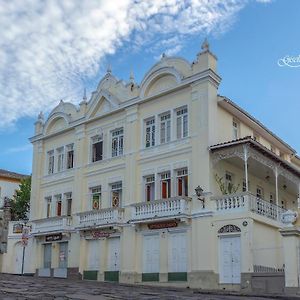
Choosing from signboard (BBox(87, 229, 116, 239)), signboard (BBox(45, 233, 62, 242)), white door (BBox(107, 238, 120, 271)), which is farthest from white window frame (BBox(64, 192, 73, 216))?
white door (BBox(107, 238, 120, 271))

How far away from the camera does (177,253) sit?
26.3m

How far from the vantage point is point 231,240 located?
24.3 metres

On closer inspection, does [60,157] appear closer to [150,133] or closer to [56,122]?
[56,122]

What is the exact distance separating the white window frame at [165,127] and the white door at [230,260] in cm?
673

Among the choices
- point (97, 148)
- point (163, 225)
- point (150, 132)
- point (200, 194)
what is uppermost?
point (150, 132)

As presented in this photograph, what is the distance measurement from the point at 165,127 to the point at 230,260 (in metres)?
8.48

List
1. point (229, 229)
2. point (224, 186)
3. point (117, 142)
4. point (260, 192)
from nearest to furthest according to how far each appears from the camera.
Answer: point (229, 229) → point (224, 186) → point (260, 192) → point (117, 142)

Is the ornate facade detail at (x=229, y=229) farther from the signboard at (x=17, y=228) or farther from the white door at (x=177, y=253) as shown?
the signboard at (x=17, y=228)

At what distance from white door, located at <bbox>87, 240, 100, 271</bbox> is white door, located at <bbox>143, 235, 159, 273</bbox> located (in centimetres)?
383

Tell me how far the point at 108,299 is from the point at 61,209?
1912 centimetres

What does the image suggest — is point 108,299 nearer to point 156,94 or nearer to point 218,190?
point 218,190

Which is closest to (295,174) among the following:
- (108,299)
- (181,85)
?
(181,85)

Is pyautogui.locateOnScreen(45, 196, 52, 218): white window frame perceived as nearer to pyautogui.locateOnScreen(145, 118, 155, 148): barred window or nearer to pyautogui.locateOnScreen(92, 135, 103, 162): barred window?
pyautogui.locateOnScreen(92, 135, 103, 162): barred window

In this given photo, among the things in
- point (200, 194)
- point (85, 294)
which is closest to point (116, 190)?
point (200, 194)
